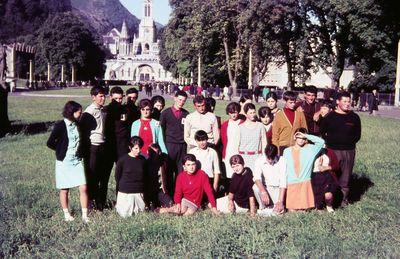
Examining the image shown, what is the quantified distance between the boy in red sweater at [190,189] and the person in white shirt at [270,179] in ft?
2.41

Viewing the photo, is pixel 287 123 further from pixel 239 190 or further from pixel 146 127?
pixel 146 127

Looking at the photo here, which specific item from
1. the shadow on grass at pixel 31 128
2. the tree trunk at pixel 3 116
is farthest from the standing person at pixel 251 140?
the shadow on grass at pixel 31 128

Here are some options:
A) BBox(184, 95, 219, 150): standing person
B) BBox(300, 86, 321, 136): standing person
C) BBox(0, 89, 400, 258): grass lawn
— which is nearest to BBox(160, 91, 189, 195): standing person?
BBox(184, 95, 219, 150): standing person

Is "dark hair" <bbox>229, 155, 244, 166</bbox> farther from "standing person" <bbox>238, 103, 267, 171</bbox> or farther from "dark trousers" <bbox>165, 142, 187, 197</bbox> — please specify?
"dark trousers" <bbox>165, 142, 187, 197</bbox>

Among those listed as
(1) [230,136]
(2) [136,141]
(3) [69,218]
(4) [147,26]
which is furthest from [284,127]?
(4) [147,26]

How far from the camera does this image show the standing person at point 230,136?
8648 mm

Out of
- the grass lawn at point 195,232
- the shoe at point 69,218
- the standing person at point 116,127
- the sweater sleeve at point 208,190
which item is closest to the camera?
the grass lawn at point 195,232

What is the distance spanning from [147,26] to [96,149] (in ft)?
617

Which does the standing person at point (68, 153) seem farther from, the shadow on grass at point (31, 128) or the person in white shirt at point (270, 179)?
the shadow on grass at point (31, 128)

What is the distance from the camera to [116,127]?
842 centimetres

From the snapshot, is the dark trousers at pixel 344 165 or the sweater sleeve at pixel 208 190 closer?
the sweater sleeve at pixel 208 190

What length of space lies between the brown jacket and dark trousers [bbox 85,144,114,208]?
2.66 meters

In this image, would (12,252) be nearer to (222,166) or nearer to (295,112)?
(222,166)

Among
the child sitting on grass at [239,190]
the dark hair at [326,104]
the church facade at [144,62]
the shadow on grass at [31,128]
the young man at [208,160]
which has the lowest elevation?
the shadow on grass at [31,128]
